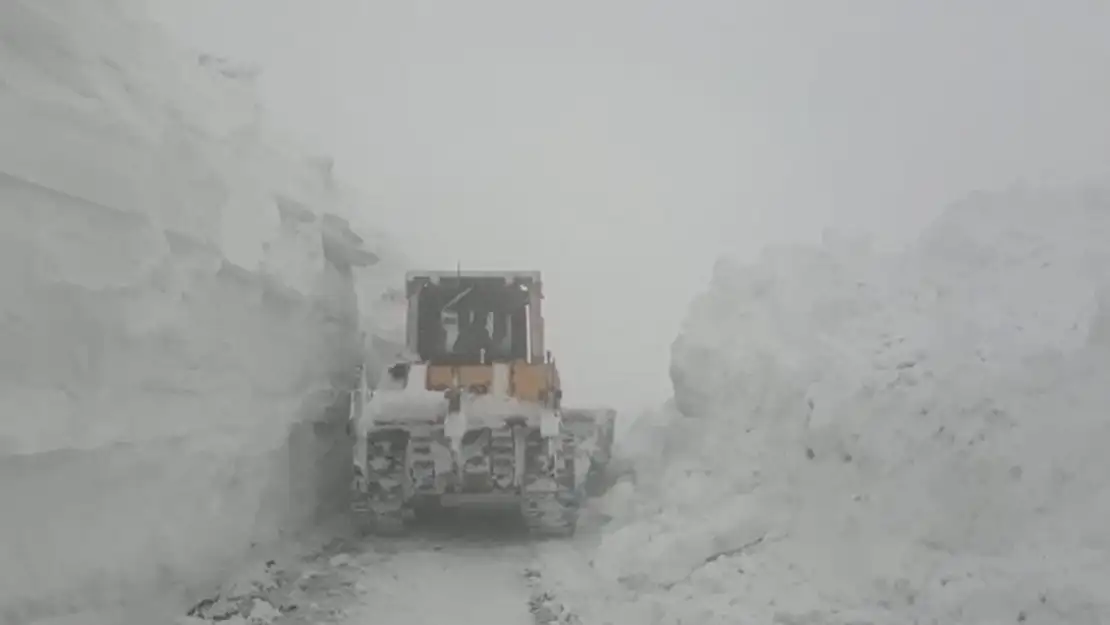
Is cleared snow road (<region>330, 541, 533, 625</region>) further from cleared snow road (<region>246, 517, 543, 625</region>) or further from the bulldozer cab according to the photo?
the bulldozer cab

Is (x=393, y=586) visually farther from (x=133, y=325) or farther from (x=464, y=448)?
(x=133, y=325)

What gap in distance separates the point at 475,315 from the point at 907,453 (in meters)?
6.52

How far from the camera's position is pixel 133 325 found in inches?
237

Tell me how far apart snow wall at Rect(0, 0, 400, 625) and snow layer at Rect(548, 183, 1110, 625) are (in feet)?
9.72

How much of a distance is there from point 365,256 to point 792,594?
919cm

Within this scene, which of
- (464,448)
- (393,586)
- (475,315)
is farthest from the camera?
(475,315)

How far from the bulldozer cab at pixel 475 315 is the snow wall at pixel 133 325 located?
1.84 metres

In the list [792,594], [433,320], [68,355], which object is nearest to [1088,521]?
[792,594]

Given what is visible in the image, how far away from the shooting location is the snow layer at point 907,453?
15.9 feet

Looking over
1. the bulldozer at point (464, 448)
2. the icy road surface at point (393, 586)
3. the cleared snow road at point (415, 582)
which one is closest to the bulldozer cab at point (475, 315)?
the bulldozer at point (464, 448)

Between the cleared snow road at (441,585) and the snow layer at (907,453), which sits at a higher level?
the snow layer at (907,453)

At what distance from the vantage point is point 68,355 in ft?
17.3

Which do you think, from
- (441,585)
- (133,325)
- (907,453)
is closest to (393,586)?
(441,585)

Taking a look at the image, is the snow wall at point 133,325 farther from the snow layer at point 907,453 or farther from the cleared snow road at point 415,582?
the snow layer at point 907,453
